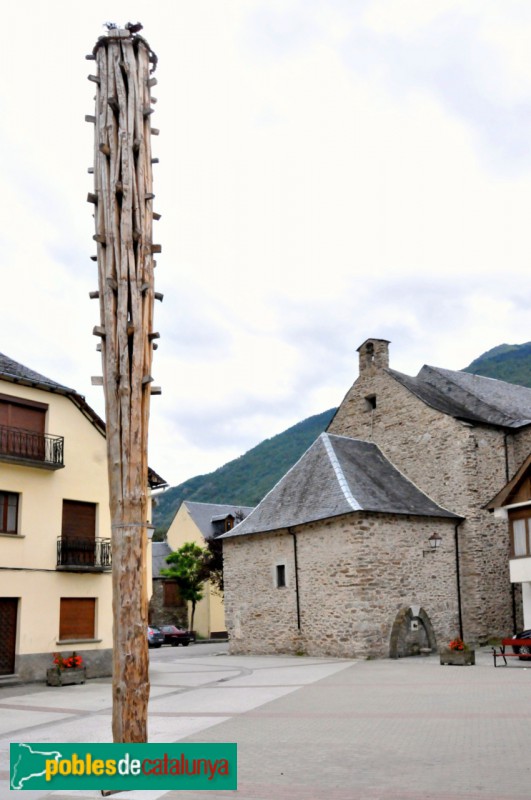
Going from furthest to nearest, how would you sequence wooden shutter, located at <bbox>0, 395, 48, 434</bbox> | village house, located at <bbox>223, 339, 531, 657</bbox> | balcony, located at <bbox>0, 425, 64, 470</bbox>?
1. village house, located at <bbox>223, 339, 531, 657</bbox>
2. wooden shutter, located at <bbox>0, 395, 48, 434</bbox>
3. balcony, located at <bbox>0, 425, 64, 470</bbox>

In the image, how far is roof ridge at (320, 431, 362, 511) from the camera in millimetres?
23611

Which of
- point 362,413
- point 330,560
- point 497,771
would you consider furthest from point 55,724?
point 362,413

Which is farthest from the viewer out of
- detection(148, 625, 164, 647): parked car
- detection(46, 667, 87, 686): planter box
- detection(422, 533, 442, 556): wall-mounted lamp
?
detection(148, 625, 164, 647): parked car

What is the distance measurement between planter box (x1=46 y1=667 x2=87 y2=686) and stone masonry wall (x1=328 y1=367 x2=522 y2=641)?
13250mm

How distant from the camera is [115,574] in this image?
18.6 feet

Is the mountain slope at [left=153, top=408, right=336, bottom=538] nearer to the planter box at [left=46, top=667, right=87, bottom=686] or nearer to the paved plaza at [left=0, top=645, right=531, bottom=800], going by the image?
the planter box at [left=46, top=667, right=87, bottom=686]

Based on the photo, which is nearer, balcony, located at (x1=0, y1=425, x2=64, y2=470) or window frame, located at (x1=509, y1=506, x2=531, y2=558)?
balcony, located at (x1=0, y1=425, x2=64, y2=470)

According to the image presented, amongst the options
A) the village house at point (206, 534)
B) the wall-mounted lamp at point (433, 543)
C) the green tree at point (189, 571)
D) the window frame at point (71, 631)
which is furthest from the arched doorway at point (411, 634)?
the green tree at point (189, 571)

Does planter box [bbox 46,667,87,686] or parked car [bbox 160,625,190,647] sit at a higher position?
planter box [bbox 46,667,87,686]

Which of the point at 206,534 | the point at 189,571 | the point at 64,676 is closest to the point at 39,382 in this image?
the point at 64,676

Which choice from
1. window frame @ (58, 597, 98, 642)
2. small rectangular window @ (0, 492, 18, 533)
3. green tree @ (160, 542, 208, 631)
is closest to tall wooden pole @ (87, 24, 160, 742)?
small rectangular window @ (0, 492, 18, 533)

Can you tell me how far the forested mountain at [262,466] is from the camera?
96.0 meters

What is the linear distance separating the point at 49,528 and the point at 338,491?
942cm

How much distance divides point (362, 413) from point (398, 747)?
21.8 metres
